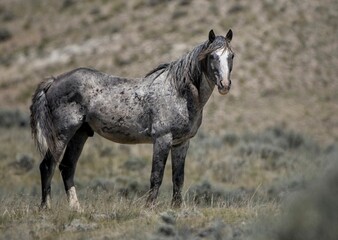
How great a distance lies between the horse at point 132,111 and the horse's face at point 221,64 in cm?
1

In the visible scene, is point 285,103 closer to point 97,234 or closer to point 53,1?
point 53,1

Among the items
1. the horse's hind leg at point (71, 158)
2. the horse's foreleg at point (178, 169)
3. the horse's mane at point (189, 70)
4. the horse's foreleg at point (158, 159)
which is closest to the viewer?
the horse's foreleg at point (158, 159)

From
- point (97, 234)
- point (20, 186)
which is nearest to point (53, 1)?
point (20, 186)

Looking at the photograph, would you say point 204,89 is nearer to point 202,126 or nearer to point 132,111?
point 132,111

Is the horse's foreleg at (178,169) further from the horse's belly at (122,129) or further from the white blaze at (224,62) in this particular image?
the white blaze at (224,62)

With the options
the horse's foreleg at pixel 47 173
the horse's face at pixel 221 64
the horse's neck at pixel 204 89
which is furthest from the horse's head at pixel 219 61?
the horse's foreleg at pixel 47 173

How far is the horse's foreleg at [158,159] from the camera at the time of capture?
8.97 m

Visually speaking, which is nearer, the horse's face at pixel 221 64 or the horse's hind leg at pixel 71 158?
the horse's face at pixel 221 64

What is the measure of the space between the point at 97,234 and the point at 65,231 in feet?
1.37

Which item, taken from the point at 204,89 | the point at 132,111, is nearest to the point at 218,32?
the point at 204,89

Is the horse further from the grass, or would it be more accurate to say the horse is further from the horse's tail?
the grass

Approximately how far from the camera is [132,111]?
30.6 ft

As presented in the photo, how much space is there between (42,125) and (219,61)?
2.56 m

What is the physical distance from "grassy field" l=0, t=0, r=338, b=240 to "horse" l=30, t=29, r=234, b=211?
56 cm
